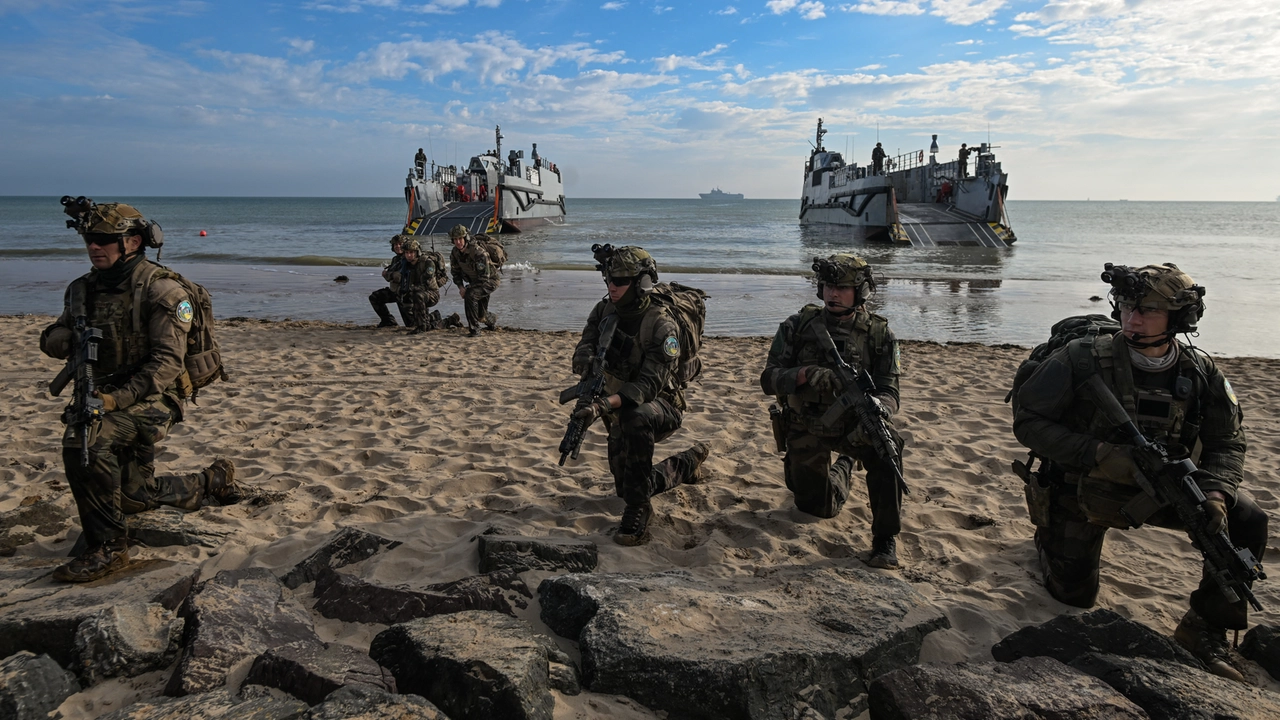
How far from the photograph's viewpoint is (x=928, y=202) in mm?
38188

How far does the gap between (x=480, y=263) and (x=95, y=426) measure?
8063 mm

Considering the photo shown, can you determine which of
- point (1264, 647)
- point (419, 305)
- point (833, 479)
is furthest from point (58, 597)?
point (419, 305)

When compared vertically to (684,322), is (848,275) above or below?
above

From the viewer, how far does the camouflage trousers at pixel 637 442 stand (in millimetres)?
4414

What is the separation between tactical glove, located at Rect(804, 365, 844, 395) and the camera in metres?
4.22

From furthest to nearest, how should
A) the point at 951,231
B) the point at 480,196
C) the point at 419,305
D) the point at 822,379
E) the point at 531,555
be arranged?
the point at 480,196
the point at 951,231
the point at 419,305
the point at 822,379
the point at 531,555

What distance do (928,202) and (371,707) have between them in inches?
1582

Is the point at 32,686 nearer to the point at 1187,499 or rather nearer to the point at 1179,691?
the point at 1179,691

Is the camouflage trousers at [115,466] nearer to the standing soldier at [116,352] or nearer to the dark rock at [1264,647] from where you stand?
the standing soldier at [116,352]

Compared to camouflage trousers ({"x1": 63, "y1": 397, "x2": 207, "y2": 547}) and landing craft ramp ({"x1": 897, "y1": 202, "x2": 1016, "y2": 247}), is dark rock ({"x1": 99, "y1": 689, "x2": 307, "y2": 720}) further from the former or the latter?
landing craft ramp ({"x1": 897, "y1": 202, "x2": 1016, "y2": 247})

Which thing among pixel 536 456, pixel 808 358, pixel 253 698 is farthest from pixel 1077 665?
pixel 536 456

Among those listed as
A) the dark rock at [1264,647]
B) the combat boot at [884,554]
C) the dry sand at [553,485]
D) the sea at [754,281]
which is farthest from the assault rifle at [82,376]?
the sea at [754,281]

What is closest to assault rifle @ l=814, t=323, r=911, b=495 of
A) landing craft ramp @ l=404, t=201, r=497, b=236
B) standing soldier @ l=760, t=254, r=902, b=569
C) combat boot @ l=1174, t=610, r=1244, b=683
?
standing soldier @ l=760, t=254, r=902, b=569

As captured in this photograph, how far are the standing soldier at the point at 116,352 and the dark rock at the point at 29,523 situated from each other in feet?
2.36
